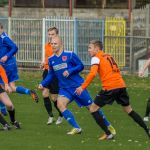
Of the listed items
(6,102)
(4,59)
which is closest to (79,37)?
(4,59)

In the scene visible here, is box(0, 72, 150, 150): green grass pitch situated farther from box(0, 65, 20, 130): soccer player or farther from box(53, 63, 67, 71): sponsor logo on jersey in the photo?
box(53, 63, 67, 71): sponsor logo on jersey

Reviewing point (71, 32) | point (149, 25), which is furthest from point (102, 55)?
point (149, 25)

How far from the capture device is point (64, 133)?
14.3 meters

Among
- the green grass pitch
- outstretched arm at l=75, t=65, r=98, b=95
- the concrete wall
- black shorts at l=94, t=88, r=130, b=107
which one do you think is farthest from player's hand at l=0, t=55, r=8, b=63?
the concrete wall

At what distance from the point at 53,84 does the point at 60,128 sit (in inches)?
53.4

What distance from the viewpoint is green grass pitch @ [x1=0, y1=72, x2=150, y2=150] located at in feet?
41.6

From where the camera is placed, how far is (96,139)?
44.3ft

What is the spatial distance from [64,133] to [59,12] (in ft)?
66.4

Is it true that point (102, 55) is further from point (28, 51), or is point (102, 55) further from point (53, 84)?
point (28, 51)

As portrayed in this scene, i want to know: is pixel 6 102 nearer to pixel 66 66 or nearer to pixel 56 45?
pixel 66 66

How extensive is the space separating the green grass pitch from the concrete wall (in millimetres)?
13172

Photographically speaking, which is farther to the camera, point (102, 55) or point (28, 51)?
point (28, 51)

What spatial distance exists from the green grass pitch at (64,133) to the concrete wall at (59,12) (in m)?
13.2

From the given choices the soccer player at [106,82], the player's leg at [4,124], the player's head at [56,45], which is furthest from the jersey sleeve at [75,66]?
the player's leg at [4,124]
